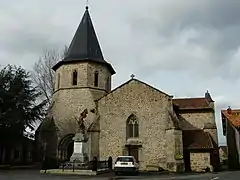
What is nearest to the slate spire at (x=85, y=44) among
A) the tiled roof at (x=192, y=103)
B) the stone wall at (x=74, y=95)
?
the stone wall at (x=74, y=95)

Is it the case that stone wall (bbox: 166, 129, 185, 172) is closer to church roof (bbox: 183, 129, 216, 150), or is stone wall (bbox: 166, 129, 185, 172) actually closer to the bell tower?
church roof (bbox: 183, 129, 216, 150)

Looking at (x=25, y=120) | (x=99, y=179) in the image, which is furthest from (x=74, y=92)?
(x=99, y=179)

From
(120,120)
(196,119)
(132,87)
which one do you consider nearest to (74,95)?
(120,120)

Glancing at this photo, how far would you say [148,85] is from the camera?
33312mm

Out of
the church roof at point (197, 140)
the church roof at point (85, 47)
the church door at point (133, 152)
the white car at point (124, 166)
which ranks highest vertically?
the church roof at point (85, 47)

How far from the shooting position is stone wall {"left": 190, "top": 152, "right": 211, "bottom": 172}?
31453 millimetres

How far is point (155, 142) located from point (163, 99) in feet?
13.7

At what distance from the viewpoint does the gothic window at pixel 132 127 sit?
3272cm

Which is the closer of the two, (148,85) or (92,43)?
(148,85)

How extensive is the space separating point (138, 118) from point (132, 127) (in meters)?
1.04

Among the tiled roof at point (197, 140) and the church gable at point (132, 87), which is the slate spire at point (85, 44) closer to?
the church gable at point (132, 87)

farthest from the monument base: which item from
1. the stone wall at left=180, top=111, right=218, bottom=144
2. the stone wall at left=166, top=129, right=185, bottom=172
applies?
the stone wall at left=180, top=111, right=218, bottom=144

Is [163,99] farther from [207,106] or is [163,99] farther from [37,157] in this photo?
[37,157]

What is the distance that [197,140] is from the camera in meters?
33.4
